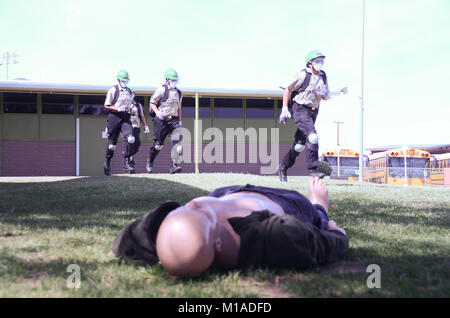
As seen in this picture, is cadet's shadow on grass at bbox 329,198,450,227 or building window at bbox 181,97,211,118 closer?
cadet's shadow on grass at bbox 329,198,450,227

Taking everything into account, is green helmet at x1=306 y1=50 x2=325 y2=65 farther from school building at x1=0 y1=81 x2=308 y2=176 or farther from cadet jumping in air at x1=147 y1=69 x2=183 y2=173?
school building at x1=0 y1=81 x2=308 y2=176

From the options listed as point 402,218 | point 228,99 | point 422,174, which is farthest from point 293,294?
point 422,174

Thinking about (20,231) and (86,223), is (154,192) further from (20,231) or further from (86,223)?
(20,231)

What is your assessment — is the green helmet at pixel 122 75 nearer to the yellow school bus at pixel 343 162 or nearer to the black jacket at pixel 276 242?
the black jacket at pixel 276 242

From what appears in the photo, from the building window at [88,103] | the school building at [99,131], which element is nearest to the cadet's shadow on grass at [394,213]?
the school building at [99,131]

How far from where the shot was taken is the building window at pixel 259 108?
65.1 ft

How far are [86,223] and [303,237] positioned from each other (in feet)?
7.51

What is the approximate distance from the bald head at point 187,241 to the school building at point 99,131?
611 inches

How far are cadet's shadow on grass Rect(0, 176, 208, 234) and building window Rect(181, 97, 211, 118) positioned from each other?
1196cm

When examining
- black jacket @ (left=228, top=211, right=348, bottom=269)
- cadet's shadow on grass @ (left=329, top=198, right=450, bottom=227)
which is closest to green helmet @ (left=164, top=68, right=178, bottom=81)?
cadet's shadow on grass @ (left=329, top=198, right=450, bottom=227)

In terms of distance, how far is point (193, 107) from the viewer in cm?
1919

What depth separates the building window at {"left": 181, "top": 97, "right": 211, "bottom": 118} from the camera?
19.2m

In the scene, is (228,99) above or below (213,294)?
above

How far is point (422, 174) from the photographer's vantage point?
808 inches
